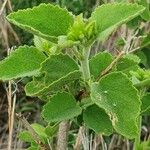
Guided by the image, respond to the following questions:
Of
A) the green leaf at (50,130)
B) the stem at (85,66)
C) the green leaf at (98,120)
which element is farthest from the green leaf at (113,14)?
the green leaf at (50,130)

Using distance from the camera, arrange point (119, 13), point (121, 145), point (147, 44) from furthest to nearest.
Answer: point (121, 145) → point (147, 44) → point (119, 13)

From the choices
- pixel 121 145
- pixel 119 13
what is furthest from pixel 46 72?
pixel 121 145

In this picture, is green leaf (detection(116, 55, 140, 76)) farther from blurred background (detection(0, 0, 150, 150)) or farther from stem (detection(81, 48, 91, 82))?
blurred background (detection(0, 0, 150, 150))

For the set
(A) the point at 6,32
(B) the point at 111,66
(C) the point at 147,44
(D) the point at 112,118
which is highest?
(A) the point at 6,32

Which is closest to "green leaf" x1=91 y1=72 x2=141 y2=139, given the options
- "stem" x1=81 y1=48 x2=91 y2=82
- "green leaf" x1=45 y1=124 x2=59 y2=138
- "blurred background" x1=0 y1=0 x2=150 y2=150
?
"stem" x1=81 y1=48 x2=91 y2=82

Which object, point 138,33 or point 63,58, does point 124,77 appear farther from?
point 138,33
